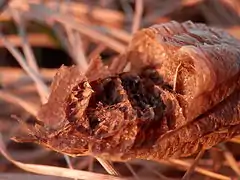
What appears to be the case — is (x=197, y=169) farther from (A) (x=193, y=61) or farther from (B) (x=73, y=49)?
(B) (x=73, y=49)

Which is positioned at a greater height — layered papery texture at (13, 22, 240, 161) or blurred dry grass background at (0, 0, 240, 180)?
blurred dry grass background at (0, 0, 240, 180)

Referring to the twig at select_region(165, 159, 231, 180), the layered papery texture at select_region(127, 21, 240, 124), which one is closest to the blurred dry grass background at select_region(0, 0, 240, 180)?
the twig at select_region(165, 159, 231, 180)

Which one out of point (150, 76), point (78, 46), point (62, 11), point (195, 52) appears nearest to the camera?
point (195, 52)

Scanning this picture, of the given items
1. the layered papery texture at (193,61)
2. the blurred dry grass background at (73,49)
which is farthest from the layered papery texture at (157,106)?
the blurred dry grass background at (73,49)

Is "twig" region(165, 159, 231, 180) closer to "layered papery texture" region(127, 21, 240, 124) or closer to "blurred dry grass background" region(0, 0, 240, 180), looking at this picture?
"blurred dry grass background" region(0, 0, 240, 180)

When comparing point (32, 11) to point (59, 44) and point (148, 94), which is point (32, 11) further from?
point (148, 94)

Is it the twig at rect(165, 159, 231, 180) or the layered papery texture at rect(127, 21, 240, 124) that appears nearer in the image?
the layered papery texture at rect(127, 21, 240, 124)

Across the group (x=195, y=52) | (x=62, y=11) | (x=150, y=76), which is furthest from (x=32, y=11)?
(x=195, y=52)

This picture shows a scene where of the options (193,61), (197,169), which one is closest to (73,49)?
(197,169)
